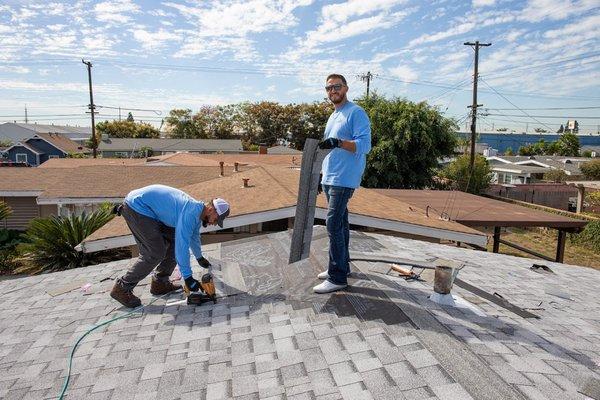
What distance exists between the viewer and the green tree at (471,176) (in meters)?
29.4

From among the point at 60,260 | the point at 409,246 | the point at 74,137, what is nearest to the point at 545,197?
the point at 409,246

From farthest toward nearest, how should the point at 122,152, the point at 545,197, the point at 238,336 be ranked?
1. the point at 122,152
2. the point at 545,197
3. the point at 238,336

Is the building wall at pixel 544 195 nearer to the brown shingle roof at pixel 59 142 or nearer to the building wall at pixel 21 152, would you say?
the brown shingle roof at pixel 59 142

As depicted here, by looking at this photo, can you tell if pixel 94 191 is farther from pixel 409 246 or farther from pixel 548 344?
pixel 548 344

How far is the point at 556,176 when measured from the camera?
42.3 metres

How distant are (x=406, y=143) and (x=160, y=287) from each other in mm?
23596

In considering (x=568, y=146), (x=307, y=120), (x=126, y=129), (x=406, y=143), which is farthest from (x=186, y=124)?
(x=568, y=146)

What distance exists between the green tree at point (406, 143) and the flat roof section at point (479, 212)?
10346 mm

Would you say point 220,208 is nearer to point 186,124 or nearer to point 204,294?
point 204,294

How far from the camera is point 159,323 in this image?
374 cm

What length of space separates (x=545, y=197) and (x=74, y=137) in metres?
95.1

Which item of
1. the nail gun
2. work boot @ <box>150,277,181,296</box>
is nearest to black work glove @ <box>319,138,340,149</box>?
the nail gun

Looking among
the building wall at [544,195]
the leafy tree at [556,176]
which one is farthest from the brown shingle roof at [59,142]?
the leafy tree at [556,176]

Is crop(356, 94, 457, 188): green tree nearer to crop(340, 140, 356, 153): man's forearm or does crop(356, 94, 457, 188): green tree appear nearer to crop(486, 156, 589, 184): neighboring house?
crop(486, 156, 589, 184): neighboring house
